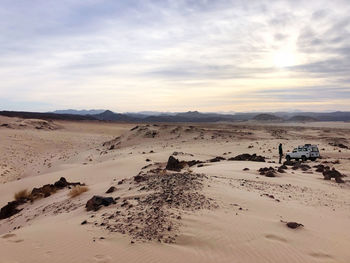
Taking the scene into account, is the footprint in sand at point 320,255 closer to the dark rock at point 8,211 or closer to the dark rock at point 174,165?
the dark rock at point 174,165

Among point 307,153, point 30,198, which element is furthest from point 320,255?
point 307,153

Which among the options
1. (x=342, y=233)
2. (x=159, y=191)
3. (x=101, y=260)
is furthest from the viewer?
(x=159, y=191)

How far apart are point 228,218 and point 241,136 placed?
35.3 metres

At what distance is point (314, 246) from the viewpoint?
268 inches

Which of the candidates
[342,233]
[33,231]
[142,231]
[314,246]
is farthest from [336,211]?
[33,231]

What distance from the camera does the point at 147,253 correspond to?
615cm

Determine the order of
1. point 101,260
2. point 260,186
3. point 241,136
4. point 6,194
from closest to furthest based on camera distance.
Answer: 1. point 101,260
2. point 260,186
3. point 6,194
4. point 241,136

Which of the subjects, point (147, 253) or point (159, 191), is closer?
point (147, 253)

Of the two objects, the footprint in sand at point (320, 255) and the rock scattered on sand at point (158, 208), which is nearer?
the footprint in sand at point (320, 255)

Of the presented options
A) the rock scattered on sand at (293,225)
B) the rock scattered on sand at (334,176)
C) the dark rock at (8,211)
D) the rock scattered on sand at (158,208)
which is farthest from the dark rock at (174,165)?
the rock scattered on sand at (293,225)

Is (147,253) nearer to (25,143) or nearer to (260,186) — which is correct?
(260,186)

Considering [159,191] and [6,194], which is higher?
[159,191]

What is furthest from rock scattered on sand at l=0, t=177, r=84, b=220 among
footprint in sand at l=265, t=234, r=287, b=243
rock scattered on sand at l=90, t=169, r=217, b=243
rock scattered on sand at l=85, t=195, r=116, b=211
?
footprint in sand at l=265, t=234, r=287, b=243

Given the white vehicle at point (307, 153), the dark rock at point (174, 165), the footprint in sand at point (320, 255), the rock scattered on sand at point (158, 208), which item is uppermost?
the rock scattered on sand at point (158, 208)
